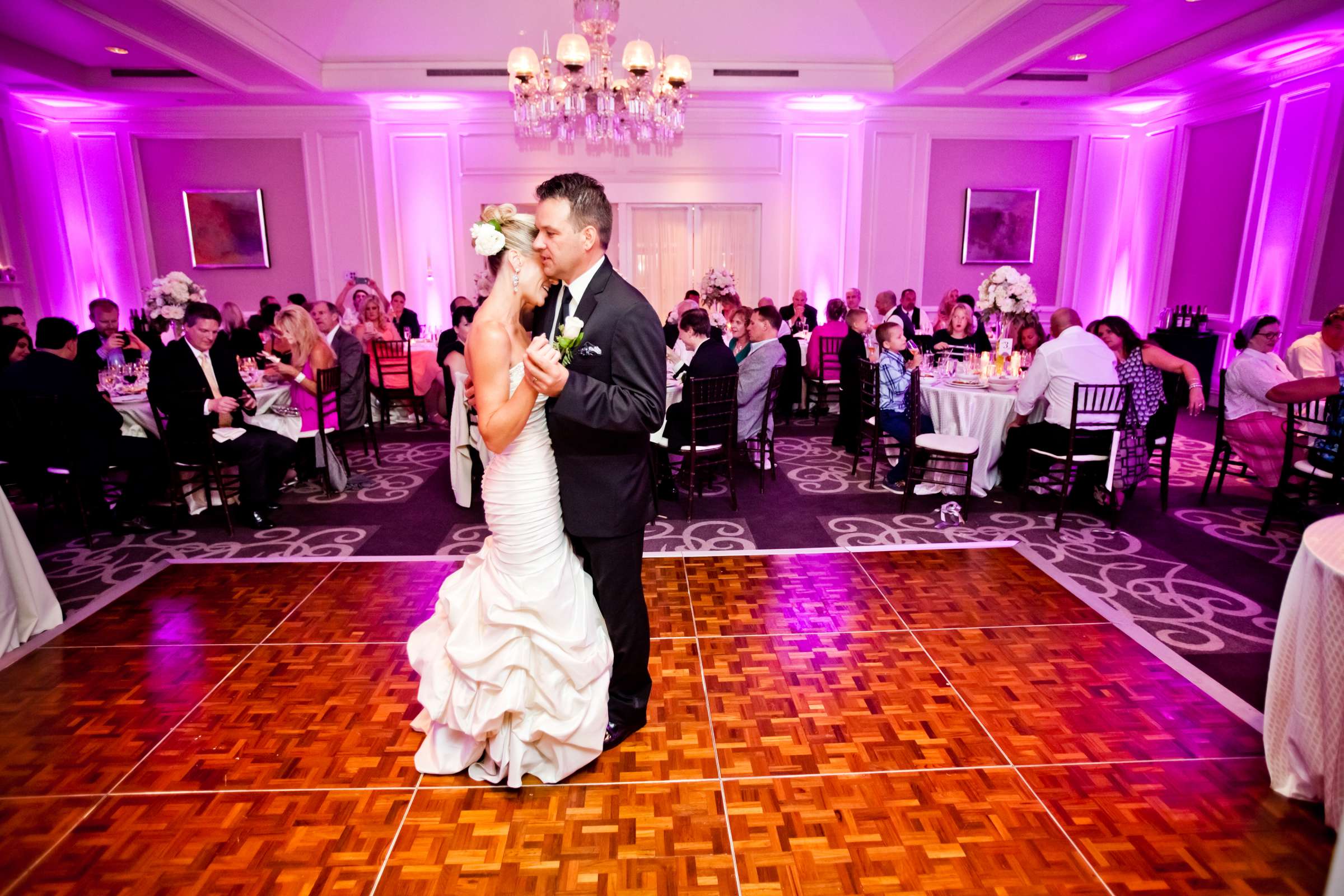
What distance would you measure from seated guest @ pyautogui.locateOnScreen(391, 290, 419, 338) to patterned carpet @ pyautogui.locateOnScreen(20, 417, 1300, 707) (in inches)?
155

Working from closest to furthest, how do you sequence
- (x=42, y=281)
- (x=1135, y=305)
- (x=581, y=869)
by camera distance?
(x=581, y=869) → (x=42, y=281) → (x=1135, y=305)

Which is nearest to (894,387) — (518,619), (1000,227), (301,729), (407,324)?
(518,619)

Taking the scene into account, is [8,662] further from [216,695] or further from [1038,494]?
[1038,494]

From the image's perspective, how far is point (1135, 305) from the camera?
432 inches

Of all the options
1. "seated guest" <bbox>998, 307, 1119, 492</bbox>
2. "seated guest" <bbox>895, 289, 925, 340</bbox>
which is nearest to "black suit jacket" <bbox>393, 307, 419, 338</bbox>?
"seated guest" <bbox>895, 289, 925, 340</bbox>

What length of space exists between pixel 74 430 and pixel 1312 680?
6156 millimetres

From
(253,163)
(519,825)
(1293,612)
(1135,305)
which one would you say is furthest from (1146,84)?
(253,163)

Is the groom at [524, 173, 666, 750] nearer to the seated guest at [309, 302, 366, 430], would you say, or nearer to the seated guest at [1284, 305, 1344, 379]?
the seated guest at [309, 302, 366, 430]

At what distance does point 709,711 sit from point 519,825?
2.83 ft

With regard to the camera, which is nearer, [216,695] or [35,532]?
[216,695]

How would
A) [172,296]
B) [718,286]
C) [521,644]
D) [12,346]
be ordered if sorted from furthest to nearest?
[718,286] → [172,296] → [12,346] → [521,644]

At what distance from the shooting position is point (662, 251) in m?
11.2

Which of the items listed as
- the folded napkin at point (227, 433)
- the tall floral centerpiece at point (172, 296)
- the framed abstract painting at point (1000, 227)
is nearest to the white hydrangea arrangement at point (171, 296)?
the tall floral centerpiece at point (172, 296)

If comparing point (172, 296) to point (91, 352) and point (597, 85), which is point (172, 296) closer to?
point (91, 352)
